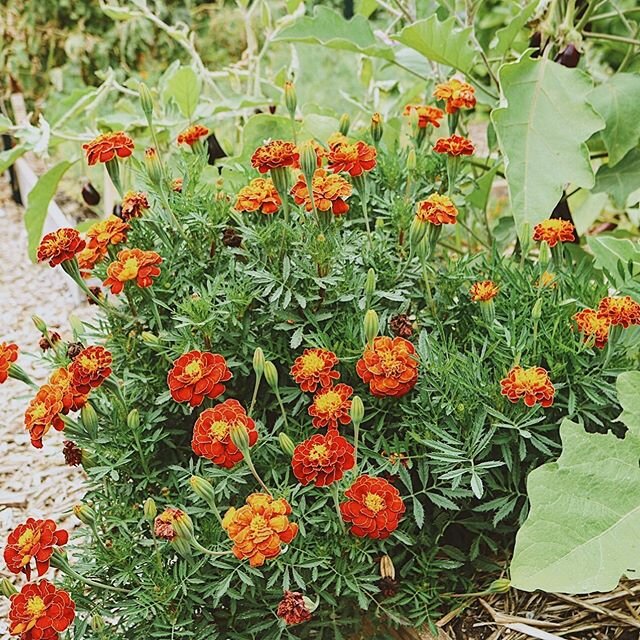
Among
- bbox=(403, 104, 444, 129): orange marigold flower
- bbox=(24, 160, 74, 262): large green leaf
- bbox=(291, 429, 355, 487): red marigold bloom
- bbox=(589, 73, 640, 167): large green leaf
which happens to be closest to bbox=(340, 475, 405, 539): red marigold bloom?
bbox=(291, 429, 355, 487): red marigold bloom

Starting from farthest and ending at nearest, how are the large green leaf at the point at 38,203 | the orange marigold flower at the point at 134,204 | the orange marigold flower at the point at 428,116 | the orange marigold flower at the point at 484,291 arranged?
the large green leaf at the point at 38,203 < the orange marigold flower at the point at 428,116 < the orange marigold flower at the point at 134,204 < the orange marigold flower at the point at 484,291

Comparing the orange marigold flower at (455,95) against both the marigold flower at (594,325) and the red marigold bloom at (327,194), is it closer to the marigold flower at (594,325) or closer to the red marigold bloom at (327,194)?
the red marigold bloom at (327,194)

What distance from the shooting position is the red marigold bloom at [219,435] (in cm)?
86

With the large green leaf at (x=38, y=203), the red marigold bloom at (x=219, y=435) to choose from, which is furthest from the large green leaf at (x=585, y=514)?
the large green leaf at (x=38, y=203)

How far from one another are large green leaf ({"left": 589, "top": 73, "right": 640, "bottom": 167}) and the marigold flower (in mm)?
545

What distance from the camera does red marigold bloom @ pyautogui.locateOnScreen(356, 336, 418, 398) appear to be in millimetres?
912

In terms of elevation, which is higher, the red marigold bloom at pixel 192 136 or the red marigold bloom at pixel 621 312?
the red marigold bloom at pixel 621 312

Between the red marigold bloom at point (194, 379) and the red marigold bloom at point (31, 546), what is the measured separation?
194 millimetres

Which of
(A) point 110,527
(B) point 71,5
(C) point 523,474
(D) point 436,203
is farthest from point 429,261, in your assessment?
(B) point 71,5

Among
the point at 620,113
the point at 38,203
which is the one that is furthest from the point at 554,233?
the point at 38,203

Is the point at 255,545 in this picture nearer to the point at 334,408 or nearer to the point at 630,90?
the point at 334,408

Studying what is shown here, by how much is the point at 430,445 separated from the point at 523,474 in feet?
0.55

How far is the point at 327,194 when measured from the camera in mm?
1039

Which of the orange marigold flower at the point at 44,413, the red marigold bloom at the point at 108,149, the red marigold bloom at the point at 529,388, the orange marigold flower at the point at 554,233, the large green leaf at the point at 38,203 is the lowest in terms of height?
the large green leaf at the point at 38,203
